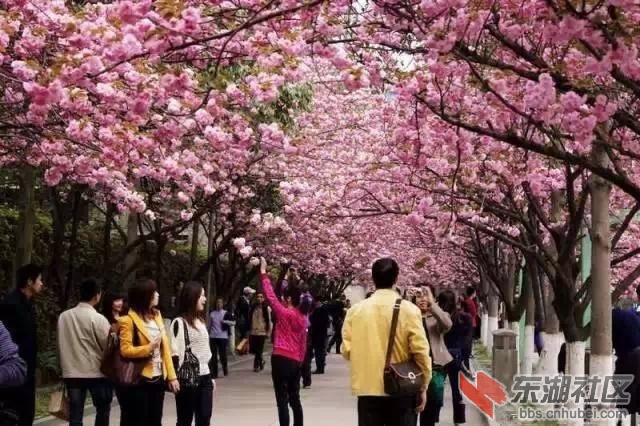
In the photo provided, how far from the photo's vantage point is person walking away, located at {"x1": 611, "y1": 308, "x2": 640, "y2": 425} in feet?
34.4

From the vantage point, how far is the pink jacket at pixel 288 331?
11844 millimetres

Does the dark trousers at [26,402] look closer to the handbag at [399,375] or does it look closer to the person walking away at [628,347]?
the handbag at [399,375]

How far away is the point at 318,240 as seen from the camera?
32.7 meters

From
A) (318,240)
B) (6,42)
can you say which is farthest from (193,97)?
(318,240)

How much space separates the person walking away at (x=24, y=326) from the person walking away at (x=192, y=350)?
1225 mm

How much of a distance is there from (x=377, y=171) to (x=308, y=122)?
602 cm

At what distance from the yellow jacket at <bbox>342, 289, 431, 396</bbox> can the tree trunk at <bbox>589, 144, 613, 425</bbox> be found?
4073 mm

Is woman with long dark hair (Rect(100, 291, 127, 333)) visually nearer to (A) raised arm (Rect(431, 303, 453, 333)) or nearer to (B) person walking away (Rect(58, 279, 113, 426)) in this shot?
(B) person walking away (Rect(58, 279, 113, 426))

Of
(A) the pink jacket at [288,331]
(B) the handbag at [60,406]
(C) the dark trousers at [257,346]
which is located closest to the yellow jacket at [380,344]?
(A) the pink jacket at [288,331]

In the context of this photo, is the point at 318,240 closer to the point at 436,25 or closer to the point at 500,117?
the point at 500,117

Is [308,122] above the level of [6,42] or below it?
above

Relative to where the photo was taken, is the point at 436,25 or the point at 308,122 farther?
the point at 308,122

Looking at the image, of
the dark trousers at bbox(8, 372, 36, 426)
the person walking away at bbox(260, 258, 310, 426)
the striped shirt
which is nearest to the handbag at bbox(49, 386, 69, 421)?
the dark trousers at bbox(8, 372, 36, 426)

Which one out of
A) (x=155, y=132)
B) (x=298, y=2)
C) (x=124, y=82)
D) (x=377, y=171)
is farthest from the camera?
(x=377, y=171)
